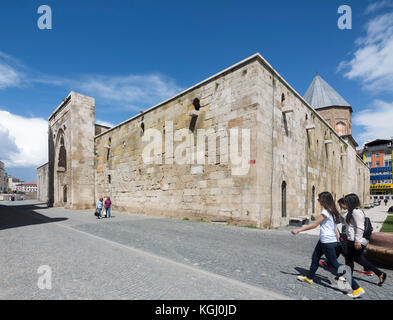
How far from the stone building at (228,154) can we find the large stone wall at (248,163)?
1.7 inches

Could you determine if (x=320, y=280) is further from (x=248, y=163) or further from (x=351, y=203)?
(x=248, y=163)

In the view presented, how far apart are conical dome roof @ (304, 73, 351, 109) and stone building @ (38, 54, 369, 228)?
722 inches

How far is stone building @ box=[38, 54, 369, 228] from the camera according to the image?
9961 millimetres

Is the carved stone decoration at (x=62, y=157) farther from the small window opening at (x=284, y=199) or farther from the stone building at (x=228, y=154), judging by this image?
the small window opening at (x=284, y=199)

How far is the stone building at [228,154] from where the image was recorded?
32.7ft

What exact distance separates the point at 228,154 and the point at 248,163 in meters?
1.09

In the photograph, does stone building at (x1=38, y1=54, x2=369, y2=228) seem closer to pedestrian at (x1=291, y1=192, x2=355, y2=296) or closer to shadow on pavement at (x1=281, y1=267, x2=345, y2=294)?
shadow on pavement at (x1=281, y1=267, x2=345, y2=294)

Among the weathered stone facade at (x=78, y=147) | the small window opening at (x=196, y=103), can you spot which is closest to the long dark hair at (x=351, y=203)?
the small window opening at (x=196, y=103)

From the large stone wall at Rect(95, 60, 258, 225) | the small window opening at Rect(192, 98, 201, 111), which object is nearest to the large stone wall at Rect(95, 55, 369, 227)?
the large stone wall at Rect(95, 60, 258, 225)

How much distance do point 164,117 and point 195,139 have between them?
3.21 m

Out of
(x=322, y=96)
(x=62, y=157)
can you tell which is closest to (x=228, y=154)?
(x=62, y=157)

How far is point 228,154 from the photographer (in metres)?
10.5

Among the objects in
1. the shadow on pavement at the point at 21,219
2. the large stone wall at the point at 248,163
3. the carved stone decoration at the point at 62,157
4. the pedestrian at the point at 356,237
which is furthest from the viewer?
the carved stone decoration at the point at 62,157
